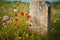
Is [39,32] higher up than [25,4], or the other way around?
[25,4]

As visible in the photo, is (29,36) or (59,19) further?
(59,19)

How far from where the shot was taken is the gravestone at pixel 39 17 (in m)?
4.55

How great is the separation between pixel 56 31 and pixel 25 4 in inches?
54.0

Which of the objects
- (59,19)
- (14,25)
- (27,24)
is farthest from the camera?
(59,19)

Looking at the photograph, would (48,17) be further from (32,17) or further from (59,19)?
(59,19)

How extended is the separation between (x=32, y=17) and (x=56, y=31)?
0.68 metres

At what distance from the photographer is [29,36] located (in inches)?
176

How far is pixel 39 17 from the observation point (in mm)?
4668

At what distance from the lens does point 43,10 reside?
4562 millimetres

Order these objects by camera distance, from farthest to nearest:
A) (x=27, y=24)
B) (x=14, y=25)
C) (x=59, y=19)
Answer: (x=59, y=19) → (x=27, y=24) → (x=14, y=25)

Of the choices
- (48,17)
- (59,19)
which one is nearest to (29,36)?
(48,17)

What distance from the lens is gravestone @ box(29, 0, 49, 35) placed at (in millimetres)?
4551

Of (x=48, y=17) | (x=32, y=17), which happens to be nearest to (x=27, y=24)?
(x=32, y=17)

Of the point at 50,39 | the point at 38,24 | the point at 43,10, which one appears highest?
the point at 43,10
